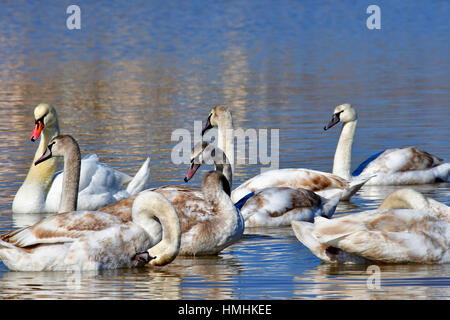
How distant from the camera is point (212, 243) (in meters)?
9.87

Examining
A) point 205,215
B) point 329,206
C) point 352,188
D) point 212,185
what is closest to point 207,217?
point 205,215

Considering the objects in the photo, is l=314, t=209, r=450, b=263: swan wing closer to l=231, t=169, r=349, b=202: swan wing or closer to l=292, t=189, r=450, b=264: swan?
l=292, t=189, r=450, b=264: swan

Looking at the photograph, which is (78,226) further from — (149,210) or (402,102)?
(402,102)

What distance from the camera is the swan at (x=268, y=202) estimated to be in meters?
11.4

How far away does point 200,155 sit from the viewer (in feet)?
37.6

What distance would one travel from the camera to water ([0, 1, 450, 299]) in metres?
8.66

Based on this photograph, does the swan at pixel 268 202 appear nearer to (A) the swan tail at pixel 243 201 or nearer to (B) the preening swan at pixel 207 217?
(A) the swan tail at pixel 243 201

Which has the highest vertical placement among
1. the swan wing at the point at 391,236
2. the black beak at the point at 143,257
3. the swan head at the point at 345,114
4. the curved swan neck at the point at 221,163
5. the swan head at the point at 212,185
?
the swan head at the point at 345,114

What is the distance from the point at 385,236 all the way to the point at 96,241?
2.51m

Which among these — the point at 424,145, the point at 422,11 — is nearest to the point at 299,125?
the point at 424,145

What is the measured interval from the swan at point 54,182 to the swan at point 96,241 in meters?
3.27

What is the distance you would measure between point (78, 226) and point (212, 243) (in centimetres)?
143

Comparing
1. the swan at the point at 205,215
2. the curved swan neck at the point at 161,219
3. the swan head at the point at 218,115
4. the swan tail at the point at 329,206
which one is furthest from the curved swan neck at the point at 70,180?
A: the swan head at the point at 218,115
